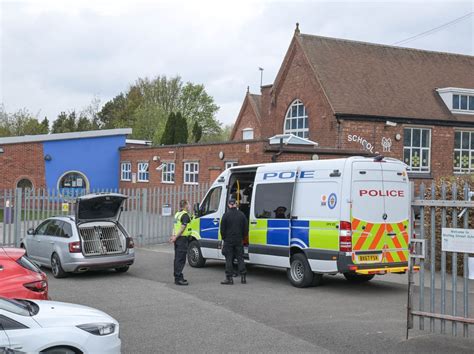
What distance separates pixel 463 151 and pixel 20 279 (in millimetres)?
28581

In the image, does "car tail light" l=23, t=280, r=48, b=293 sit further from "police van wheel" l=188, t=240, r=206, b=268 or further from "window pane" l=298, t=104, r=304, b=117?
"window pane" l=298, t=104, r=304, b=117

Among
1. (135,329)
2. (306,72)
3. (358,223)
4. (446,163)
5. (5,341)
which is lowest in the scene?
(135,329)

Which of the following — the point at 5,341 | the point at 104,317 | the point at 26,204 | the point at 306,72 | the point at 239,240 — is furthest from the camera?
the point at 306,72

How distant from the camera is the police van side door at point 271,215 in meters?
12.8

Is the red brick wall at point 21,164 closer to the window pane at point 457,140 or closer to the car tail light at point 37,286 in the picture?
the window pane at point 457,140

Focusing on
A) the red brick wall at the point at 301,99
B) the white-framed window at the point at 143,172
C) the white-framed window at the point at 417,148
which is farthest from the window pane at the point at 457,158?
the white-framed window at the point at 143,172

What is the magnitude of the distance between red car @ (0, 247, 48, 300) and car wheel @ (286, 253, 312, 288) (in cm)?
542

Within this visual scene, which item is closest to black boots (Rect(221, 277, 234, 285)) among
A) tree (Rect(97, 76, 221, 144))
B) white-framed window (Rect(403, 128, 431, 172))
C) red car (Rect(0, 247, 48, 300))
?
red car (Rect(0, 247, 48, 300))

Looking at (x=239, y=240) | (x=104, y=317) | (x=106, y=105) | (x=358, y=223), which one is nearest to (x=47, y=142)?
(x=239, y=240)

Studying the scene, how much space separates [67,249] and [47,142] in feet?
79.4

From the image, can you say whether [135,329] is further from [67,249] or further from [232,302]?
[67,249]

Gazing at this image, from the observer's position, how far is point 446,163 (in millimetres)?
31984

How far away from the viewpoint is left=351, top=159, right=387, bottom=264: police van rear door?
37.6 feet

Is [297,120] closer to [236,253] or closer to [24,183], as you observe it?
[24,183]
